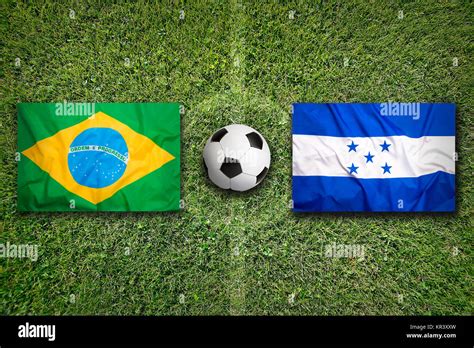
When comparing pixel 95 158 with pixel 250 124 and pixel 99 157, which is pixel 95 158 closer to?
pixel 99 157

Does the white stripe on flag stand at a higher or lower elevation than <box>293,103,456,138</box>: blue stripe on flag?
lower

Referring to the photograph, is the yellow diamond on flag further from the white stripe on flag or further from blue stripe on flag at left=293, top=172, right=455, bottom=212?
blue stripe on flag at left=293, top=172, right=455, bottom=212

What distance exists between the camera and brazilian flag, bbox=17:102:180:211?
9.22 ft

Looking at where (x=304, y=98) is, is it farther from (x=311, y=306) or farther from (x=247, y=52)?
(x=311, y=306)

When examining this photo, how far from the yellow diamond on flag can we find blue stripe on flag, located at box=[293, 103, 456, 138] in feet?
4.45

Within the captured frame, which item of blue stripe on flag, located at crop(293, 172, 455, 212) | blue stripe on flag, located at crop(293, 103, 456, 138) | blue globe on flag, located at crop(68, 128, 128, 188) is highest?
blue stripe on flag, located at crop(293, 103, 456, 138)

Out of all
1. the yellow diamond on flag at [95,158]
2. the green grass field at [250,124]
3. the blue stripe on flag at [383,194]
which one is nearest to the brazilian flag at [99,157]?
the yellow diamond on flag at [95,158]

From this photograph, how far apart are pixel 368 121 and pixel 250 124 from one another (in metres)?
1.06

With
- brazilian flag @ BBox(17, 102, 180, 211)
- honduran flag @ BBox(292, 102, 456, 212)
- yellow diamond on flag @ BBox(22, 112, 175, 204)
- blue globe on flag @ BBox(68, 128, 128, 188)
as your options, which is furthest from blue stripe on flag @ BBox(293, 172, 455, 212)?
blue globe on flag @ BBox(68, 128, 128, 188)

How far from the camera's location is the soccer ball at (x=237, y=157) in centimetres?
263

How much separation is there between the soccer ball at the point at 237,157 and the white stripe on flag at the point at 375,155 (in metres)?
0.36

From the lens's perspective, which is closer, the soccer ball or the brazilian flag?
the soccer ball

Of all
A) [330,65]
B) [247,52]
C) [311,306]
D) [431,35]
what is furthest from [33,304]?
[431,35]

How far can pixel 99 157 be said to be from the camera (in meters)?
2.80
